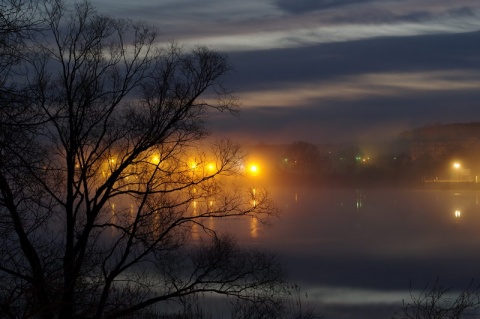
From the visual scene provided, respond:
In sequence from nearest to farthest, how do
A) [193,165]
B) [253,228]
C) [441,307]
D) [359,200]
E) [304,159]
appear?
[193,165], [441,307], [253,228], [359,200], [304,159]

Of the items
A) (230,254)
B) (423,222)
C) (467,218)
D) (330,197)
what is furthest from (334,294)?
(330,197)

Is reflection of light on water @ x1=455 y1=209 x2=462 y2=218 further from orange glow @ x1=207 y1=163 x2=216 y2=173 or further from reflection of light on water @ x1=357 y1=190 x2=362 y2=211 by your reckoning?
orange glow @ x1=207 y1=163 x2=216 y2=173

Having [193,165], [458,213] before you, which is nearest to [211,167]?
[193,165]

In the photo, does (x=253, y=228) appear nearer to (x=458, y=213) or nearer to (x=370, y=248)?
(x=370, y=248)

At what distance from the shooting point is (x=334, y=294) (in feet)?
86.3

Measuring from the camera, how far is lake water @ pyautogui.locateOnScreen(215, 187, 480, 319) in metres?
26.7

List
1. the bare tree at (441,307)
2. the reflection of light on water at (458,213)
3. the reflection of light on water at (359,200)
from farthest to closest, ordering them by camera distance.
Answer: the reflection of light on water at (359,200) < the reflection of light on water at (458,213) < the bare tree at (441,307)

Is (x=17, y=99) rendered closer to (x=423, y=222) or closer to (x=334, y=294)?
(x=334, y=294)

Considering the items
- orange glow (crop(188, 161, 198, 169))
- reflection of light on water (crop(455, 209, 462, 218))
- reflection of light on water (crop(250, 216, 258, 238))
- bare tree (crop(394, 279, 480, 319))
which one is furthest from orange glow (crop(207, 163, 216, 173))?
reflection of light on water (crop(455, 209, 462, 218))

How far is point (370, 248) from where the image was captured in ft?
132

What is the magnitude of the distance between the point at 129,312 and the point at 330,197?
2750 inches

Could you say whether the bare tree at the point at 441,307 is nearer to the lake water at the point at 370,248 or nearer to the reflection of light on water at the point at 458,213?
the lake water at the point at 370,248

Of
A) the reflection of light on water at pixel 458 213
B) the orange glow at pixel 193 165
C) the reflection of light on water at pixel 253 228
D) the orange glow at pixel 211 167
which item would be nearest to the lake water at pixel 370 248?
the reflection of light on water at pixel 458 213

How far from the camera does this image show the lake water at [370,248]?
26.7 metres
